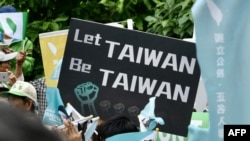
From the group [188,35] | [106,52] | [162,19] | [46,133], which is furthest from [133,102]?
[46,133]

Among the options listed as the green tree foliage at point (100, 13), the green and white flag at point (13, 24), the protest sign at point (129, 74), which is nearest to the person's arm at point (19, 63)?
the green and white flag at point (13, 24)

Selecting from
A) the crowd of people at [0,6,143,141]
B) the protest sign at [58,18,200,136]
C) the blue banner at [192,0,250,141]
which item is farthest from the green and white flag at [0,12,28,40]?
the blue banner at [192,0,250,141]

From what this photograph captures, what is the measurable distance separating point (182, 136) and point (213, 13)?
1.50 m

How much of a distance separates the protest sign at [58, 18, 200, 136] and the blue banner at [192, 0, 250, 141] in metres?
1.31

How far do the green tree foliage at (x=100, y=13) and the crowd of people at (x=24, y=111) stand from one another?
1.23 m

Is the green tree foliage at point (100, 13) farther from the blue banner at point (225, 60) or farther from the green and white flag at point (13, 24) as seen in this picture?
the blue banner at point (225, 60)

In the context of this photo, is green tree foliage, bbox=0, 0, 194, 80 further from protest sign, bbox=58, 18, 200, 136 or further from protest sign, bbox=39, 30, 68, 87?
protest sign, bbox=58, 18, 200, 136

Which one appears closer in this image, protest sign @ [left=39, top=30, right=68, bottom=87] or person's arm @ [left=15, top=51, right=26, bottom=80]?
protest sign @ [left=39, top=30, right=68, bottom=87]

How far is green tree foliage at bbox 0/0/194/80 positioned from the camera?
21.1 feet

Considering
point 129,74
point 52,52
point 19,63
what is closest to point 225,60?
point 129,74

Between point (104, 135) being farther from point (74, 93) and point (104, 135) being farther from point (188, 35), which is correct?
point (188, 35)

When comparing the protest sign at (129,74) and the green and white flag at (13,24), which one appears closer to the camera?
the protest sign at (129,74)

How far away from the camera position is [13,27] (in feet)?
19.7

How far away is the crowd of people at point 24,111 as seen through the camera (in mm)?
621
